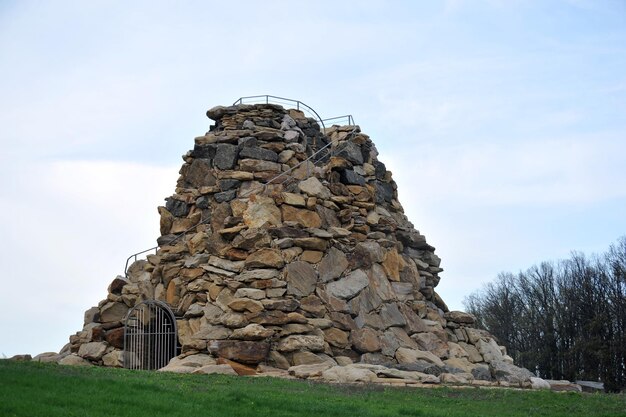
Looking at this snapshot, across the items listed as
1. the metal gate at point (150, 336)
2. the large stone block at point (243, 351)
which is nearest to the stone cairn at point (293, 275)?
the large stone block at point (243, 351)

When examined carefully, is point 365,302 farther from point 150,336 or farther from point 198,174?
point 198,174

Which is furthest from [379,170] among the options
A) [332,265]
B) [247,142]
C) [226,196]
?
[332,265]

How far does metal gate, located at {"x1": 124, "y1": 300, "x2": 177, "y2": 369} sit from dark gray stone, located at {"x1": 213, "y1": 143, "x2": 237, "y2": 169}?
4783 mm

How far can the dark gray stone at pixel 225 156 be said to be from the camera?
101ft

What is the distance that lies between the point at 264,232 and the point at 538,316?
91.4ft

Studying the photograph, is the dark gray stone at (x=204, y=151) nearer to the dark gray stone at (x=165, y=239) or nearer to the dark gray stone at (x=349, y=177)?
the dark gray stone at (x=165, y=239)

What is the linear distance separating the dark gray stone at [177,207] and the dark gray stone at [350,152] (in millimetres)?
4818

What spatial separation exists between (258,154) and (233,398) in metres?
13.7

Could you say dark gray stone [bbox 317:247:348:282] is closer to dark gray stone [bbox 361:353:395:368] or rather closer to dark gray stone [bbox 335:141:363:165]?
dark gray stone [bbox 361:353:395:368]

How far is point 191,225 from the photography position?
30.9 meters

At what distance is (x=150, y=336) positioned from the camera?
94.3ft

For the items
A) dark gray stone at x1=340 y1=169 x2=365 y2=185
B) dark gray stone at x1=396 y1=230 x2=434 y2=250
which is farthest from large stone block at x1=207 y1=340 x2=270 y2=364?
dark gray stone at x1=396 y1=230 x2=434 y2=250

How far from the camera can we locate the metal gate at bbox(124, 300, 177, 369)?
28281mm

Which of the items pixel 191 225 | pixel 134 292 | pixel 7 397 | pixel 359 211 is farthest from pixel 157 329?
pixel 7 397
